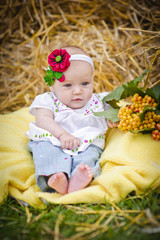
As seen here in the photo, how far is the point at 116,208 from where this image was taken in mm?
1221

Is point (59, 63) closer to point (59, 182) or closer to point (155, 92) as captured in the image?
point (155, 92)

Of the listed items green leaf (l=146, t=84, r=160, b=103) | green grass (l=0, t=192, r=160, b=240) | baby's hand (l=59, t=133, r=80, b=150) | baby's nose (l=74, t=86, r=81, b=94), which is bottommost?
green grass (l=0, t=192, r=160, b=240)

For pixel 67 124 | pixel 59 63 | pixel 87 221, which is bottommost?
pixel 87 221

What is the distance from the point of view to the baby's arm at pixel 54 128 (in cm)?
158

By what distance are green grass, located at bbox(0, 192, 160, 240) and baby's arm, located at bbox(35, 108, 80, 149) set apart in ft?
1.38

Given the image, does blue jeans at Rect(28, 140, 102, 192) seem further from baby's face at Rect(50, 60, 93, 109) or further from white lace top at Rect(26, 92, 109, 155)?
baby's face at Rect(50, 60, 93, 109)

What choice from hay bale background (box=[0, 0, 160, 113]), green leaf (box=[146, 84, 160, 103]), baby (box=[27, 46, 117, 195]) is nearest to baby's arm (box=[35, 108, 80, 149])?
baby (box=[27, 46, 117, 195])

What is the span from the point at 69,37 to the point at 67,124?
150 centimetres

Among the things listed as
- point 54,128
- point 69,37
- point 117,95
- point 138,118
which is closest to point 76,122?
point 54,128

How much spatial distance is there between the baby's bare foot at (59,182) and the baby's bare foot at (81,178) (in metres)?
0.04

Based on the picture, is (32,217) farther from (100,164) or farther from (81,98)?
(81,98)

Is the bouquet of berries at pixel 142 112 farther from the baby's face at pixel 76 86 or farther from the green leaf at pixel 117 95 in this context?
the baby's face at pixel 76 86

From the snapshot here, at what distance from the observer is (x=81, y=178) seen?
1.38 meters

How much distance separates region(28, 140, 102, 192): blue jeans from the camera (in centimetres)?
143
